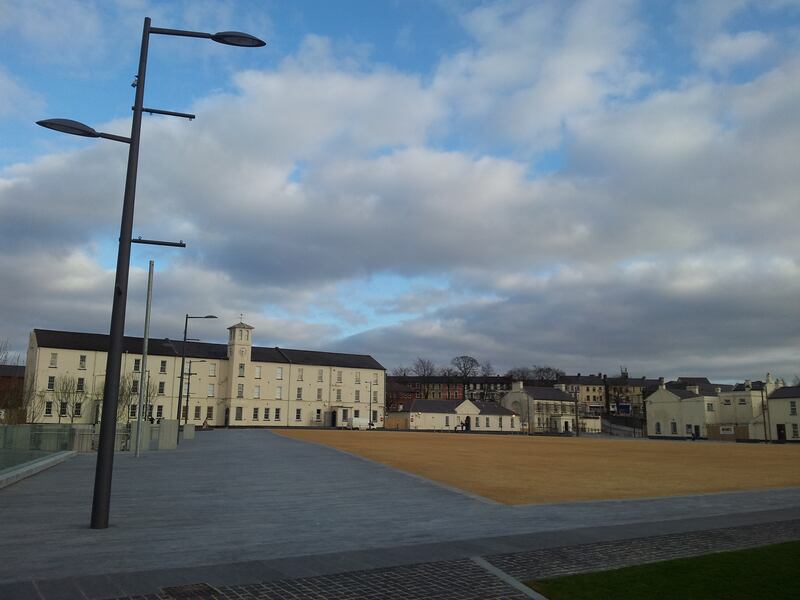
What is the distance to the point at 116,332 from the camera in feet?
37.8

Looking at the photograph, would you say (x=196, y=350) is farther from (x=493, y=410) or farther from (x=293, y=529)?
(x=293, y=529)

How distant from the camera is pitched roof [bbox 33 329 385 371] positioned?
91.5 meters

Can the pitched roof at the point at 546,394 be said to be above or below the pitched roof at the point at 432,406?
above

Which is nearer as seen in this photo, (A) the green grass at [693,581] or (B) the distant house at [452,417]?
(A) the green grass at [693,581]

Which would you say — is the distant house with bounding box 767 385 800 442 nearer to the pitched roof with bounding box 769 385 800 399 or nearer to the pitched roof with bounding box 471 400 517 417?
the pitched roof with bounding box 769 385 800 399

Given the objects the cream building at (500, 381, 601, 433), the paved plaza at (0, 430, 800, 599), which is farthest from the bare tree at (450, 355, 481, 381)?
the paved plaza at (0, 430, 800, 599)

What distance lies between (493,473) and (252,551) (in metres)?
16.7

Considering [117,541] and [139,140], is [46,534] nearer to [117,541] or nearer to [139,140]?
[117,541]

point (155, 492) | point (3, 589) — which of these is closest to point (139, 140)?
point (3, 589)

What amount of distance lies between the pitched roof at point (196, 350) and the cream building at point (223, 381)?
148 mm

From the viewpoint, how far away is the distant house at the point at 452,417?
4793 inches

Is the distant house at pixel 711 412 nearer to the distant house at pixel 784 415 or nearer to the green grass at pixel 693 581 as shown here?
the distant house at pixel 784 415

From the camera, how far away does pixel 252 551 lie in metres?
9.72

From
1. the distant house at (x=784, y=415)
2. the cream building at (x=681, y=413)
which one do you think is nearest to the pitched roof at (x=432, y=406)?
the cream building at (x=681, y=413)
